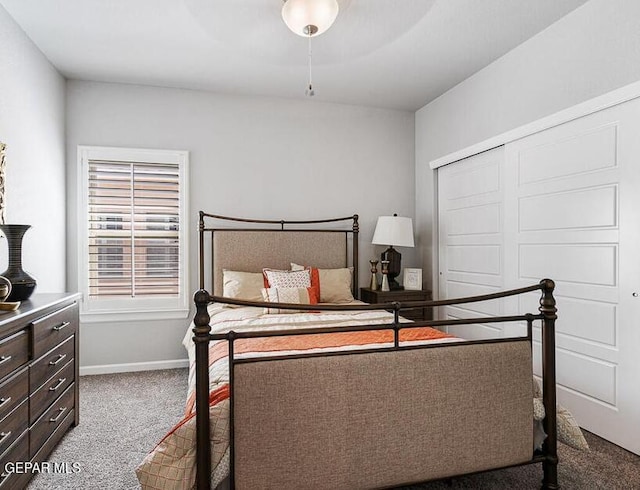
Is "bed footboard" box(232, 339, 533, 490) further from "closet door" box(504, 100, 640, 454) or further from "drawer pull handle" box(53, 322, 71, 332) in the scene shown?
"drawer pull handle" box(53, 322, 71, 332)

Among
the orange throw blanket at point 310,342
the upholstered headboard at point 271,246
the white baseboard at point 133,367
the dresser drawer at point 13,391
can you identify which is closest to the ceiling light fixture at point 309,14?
the orange throw blanket at point 310,342

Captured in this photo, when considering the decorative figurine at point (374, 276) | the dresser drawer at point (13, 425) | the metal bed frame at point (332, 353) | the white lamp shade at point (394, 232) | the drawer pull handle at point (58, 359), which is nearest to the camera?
the metal bed frame at point (332, 353)

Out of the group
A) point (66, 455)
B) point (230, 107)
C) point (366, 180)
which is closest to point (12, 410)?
point (66, 455)

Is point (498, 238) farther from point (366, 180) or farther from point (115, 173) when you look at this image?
point (115, 173)

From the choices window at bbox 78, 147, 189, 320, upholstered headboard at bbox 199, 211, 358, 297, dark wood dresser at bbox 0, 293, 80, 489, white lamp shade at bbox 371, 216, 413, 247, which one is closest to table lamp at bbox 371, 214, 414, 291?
white lamp shade at bbox 371, 216, 413, 247

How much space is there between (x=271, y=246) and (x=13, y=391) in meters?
2.42

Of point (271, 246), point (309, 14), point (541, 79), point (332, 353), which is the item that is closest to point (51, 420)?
point (332, 353)

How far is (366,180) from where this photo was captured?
14.8 ft

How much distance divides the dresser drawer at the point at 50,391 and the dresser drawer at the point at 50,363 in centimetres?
3

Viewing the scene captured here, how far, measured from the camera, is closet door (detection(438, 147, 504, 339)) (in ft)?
11.5

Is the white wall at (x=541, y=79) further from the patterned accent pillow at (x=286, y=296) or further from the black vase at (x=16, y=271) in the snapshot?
the black vase at (x=16, y=271)

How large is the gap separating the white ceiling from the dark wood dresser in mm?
1835

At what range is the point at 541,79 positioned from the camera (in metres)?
2.97

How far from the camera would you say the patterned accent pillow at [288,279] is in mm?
3525
